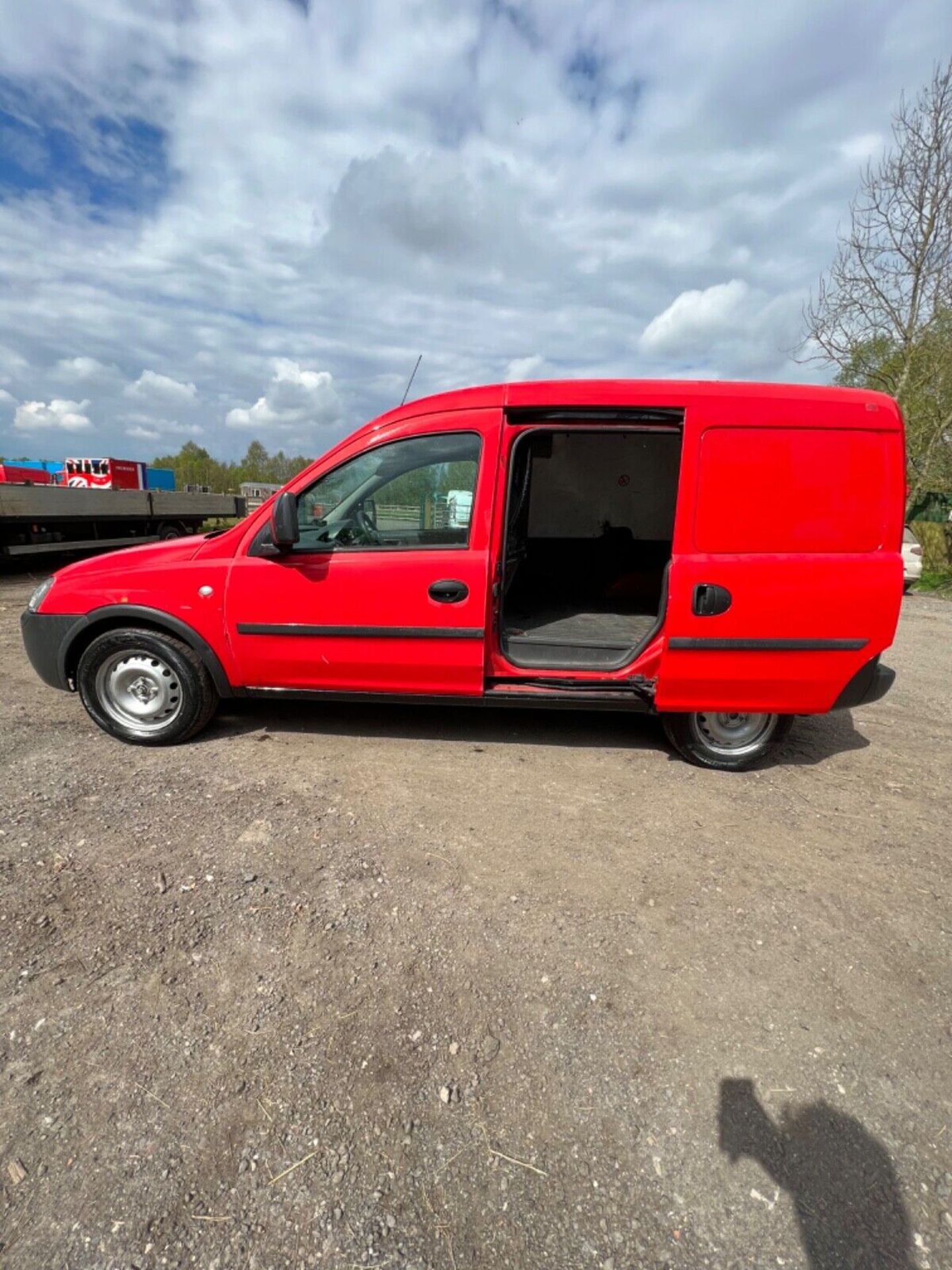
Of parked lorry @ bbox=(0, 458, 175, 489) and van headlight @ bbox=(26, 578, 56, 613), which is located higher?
parked lorry @ bbox=(0, 458, 175, 489)

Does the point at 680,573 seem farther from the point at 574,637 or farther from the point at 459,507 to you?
the point at 459,507

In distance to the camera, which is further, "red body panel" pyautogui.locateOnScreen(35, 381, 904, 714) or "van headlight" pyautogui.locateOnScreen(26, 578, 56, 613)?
"van headlight" pyautogui.locateOnScreen(26, 578, 56, 613)

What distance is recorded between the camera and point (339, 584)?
3.26 m

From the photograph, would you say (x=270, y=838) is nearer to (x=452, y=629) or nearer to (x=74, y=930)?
(x=74, y=930)

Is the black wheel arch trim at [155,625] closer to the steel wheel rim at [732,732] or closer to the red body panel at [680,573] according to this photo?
the red body panel at [680,573]

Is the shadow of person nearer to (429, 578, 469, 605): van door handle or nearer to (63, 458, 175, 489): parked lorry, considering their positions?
(429, 578, 469, 605): van door handle

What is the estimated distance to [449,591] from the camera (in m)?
3.18

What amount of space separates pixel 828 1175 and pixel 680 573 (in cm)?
230

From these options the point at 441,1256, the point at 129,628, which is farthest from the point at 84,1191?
the point at 129,628

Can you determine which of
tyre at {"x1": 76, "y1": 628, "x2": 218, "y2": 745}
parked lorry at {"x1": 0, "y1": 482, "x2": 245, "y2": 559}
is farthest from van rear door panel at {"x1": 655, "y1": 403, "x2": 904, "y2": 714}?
parked lorry at {"x1": 0, "y1": 482, "x2": 245, "y2": 559}

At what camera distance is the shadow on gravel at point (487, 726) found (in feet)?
12.7

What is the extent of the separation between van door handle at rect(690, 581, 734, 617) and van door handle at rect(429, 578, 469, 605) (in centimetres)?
120

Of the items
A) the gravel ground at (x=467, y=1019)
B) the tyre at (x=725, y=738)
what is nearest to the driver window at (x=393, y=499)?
the gravel ground at (x=467, y=1019)

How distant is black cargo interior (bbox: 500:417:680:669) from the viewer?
141 inches
